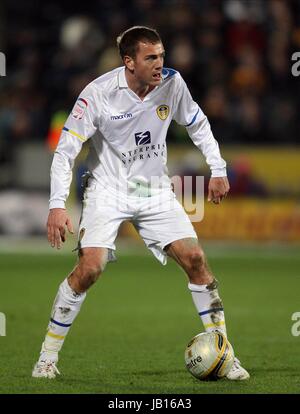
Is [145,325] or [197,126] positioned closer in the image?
[197,126]

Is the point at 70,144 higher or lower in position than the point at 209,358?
higher

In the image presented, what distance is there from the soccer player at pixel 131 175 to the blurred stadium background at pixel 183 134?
13.9 ft

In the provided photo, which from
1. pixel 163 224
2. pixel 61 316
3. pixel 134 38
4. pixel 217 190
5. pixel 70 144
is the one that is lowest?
pixel 61 316

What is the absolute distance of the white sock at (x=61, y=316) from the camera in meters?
7.25

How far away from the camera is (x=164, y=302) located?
1230 cm

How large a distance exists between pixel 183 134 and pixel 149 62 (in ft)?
41.2

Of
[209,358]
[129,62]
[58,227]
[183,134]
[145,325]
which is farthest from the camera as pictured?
[183,134]

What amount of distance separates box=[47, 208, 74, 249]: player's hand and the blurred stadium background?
15.3 feet

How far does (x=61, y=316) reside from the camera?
7266 millimetres

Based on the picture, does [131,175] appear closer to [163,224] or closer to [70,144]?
[163,224]

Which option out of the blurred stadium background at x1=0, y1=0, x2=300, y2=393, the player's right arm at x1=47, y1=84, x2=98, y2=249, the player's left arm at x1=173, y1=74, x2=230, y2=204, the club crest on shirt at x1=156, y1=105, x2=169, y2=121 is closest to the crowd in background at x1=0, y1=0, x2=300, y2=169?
the blurred stadium background at x1=0, y1=0, x2=300, y2=393

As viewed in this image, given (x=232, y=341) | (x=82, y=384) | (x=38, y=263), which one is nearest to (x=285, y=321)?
(x=232, y=341)

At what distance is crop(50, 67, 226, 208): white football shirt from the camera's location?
7.33 metres

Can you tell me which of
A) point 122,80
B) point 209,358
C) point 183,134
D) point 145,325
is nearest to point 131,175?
point 122,80
